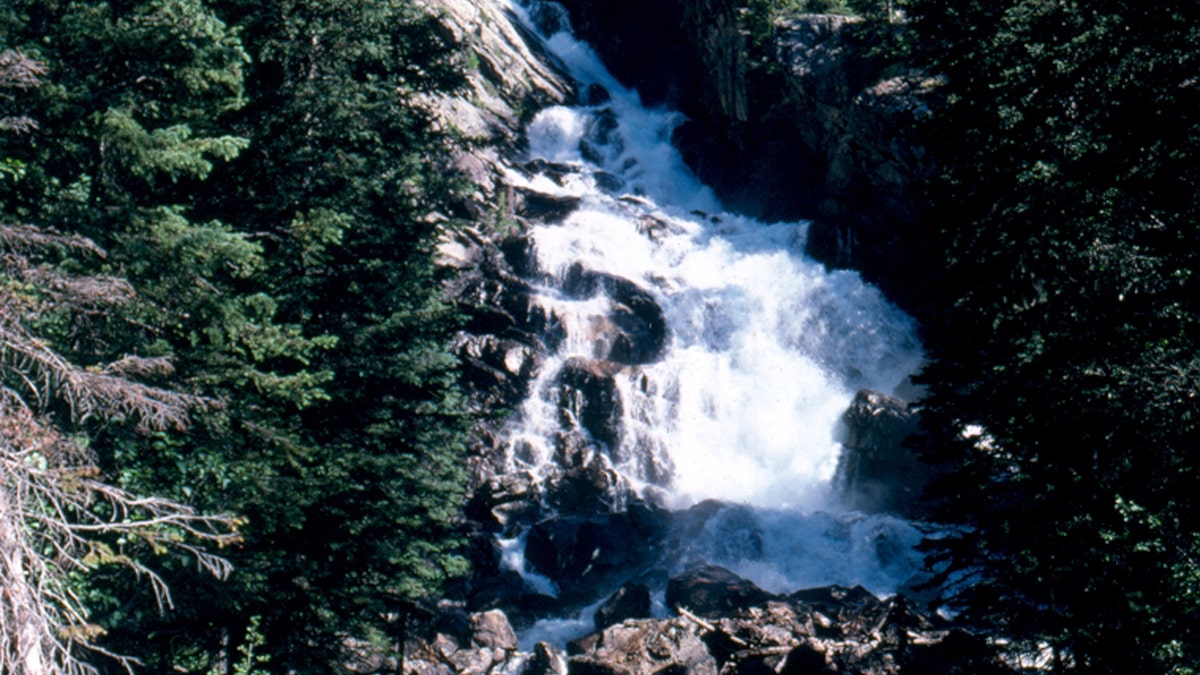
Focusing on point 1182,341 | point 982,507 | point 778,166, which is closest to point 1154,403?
point 1182,341

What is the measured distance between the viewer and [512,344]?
2764cm

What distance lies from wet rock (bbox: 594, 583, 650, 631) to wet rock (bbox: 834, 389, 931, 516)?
9000mm

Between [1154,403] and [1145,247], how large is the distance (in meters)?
1.89

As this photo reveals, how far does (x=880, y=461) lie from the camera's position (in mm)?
24359

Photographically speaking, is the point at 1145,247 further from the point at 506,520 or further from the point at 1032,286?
the point at 506,520

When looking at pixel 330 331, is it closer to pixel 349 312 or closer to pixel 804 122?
pixel 349 312

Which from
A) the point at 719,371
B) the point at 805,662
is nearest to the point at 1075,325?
the point at 805,662

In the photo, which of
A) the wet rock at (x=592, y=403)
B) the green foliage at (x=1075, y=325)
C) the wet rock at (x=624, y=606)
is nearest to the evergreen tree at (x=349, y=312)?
the wet rock at (x=624, y=606)

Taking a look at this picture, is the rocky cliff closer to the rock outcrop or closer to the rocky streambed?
the rocky streambed

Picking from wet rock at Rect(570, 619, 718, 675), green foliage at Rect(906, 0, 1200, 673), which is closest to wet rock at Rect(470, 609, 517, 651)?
wet rock at Rect(570, 619, 718, 675)

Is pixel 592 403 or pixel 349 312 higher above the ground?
pixel 349 312

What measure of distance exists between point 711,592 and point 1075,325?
12583 mm

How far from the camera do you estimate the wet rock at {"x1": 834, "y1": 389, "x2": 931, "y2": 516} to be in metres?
23.8

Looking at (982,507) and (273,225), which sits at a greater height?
(273,225)
